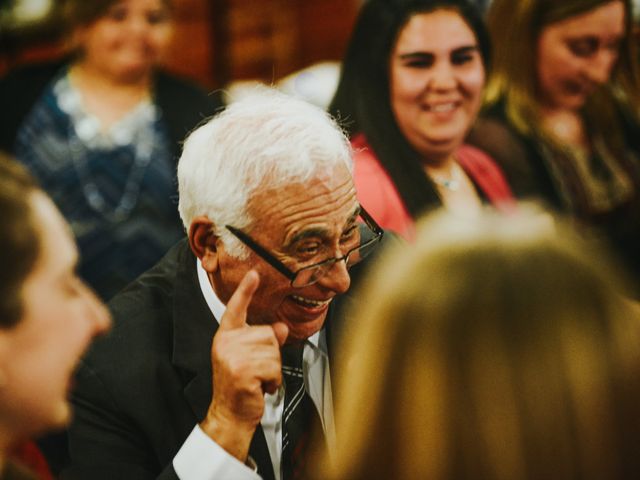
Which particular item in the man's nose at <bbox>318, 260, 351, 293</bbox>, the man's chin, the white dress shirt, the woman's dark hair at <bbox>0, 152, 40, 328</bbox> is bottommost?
the white dress shirt

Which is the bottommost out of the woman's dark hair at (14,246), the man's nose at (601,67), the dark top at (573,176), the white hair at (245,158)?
the dark top at (573,176)

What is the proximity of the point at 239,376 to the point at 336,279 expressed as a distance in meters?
0.26

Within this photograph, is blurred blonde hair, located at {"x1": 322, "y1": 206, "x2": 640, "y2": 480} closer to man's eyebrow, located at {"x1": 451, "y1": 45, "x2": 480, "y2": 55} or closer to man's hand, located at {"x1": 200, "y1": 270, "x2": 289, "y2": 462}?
man's hand, located at {"x1": 200, "y1": 270, "x2": 289, "y2": 462}

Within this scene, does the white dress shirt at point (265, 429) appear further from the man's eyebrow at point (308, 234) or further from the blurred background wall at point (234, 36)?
the blurred background wall at point (234, 36)

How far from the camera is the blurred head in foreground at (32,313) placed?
3.08 ft

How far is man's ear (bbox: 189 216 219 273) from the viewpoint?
1.45 metres

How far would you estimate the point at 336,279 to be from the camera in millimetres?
1461

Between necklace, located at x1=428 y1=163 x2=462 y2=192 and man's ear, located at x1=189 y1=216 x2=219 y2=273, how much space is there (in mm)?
672

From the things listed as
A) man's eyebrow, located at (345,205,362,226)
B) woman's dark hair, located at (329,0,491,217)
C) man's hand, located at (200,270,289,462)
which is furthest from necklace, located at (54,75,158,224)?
man's hand, located at (200,270,289,462)

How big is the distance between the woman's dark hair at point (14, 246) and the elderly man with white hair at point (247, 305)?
17.5 inches

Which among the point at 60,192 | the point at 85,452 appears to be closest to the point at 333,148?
the point at 85,452

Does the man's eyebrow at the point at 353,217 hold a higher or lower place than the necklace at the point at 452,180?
higher

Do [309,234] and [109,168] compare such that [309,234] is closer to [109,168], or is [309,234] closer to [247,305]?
[247,305]

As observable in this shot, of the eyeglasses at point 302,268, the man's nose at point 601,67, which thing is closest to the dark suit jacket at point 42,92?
the eyeglasses at point 302,268
